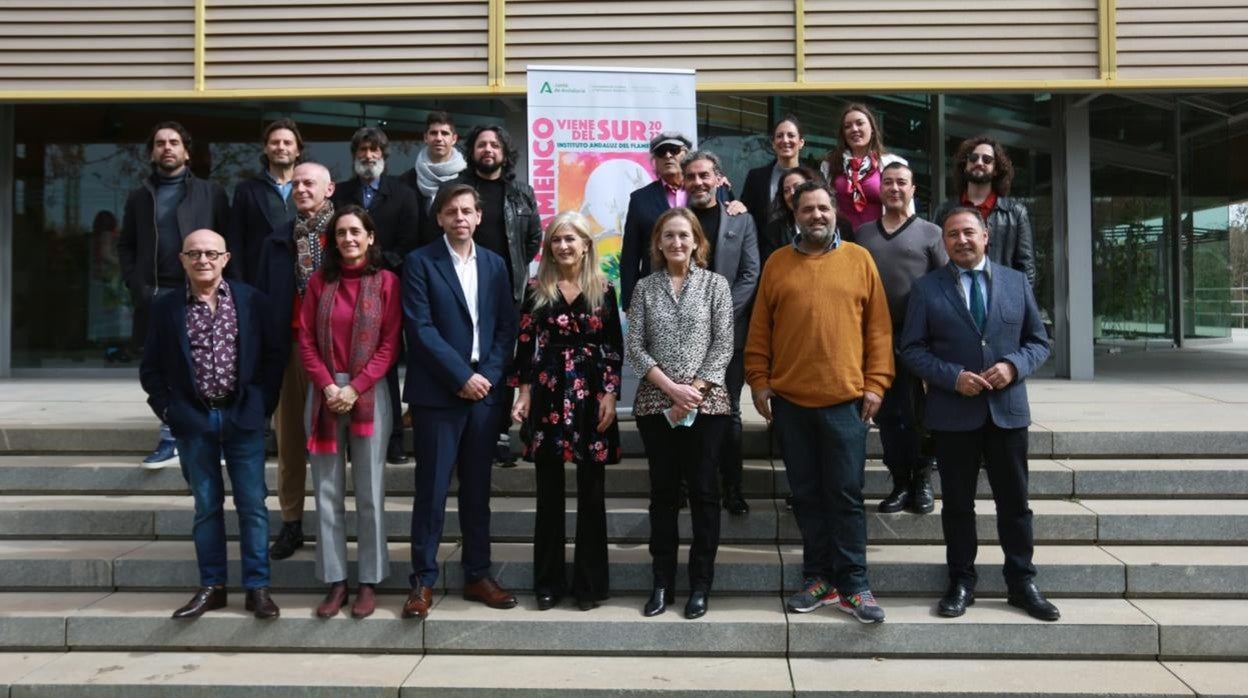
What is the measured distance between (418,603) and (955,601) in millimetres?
2437

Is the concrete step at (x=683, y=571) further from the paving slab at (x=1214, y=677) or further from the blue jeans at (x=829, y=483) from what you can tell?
the paving slab at (x=1214, y=677)

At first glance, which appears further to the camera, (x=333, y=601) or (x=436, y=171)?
(x=436, y=171)

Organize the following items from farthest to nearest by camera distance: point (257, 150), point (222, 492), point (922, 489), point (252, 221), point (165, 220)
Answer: point (257, 150), point (165, 220), point (252, 221), point (922, 489), point (222, 492)

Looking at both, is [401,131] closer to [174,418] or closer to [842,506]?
[174,418]

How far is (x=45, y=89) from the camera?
895 cm

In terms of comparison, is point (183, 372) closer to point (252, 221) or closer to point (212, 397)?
point (212, 397)

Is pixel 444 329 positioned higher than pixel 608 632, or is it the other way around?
pixel 444 329

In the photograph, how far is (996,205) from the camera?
17.6ft

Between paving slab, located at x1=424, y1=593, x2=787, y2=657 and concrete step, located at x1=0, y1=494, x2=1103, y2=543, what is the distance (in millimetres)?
684

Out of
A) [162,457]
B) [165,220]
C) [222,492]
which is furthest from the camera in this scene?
[162,457]

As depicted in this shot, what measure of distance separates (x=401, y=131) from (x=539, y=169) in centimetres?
451

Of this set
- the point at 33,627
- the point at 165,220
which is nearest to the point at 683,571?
the point at 33,627

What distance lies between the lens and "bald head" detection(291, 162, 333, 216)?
4.98 m

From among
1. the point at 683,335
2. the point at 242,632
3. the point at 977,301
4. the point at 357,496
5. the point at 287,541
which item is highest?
the point at 977,301
